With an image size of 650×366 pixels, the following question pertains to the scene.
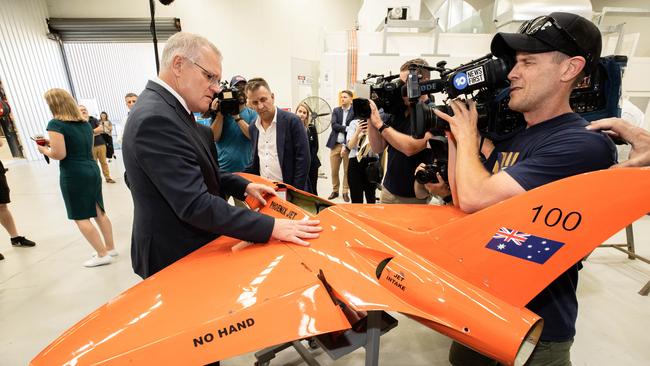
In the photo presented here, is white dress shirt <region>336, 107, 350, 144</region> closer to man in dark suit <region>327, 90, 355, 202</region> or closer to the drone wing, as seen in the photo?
man in dark suit <region>327, 90, 355, 202</region>

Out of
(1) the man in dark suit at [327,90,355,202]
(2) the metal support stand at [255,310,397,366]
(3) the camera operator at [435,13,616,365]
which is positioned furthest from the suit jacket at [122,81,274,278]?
(1) the man in dark suit at [327,90,355,202]

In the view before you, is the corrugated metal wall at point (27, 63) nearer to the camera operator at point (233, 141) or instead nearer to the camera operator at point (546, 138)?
the camera operator at point (233, 141)

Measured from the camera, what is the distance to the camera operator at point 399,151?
7.35ft

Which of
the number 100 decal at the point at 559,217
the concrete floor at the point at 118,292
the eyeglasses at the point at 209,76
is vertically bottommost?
the concrete floor at the point at 118,292

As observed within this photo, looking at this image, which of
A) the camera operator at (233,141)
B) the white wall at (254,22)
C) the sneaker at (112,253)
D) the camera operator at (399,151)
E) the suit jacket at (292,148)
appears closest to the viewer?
the camera operator at (399,151)

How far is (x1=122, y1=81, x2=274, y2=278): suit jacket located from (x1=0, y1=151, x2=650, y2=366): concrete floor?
1377mm

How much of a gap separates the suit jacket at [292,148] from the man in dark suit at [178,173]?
5.36 feet

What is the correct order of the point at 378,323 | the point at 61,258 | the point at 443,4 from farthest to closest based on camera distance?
the point at 443,4 → the point at 61,258 → the point at 378,323

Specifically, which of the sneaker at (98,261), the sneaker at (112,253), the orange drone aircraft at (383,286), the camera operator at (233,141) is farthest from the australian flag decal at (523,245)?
the sneaker at (112,253)

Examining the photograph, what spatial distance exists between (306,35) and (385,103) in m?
9.74

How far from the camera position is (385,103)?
2055mm

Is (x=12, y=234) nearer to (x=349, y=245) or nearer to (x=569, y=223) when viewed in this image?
(x=349, y=245)

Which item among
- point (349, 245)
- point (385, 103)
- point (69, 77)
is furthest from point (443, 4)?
point (69, 77)

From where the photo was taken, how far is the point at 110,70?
13508 millimetres
